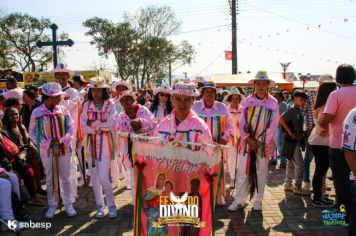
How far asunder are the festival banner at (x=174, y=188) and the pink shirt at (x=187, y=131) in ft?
0.94

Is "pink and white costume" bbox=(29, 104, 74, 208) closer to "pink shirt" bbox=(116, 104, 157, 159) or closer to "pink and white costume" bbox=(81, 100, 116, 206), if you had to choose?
"pink and white costume" bbox=(81, 100, 116, 206)

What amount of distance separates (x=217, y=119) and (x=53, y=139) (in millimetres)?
2437

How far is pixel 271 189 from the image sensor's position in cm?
696

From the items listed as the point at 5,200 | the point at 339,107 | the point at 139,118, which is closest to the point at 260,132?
the point at 339,107

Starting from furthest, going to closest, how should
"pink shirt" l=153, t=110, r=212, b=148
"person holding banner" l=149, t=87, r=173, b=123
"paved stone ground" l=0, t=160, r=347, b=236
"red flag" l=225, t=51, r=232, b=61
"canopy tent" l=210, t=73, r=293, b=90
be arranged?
"red flag" l=225, t=51, r=232, b=61 < "canopy tent" l=210, t=73, r=293, b=90 < "person holding banner" l=149, t=87, r=173, b=123 < "paved stone ground" l=0, t=160, r=347, b=236 < "pink shirt" l=153, t=110, r=212, b=148

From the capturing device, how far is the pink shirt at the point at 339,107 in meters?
4.54

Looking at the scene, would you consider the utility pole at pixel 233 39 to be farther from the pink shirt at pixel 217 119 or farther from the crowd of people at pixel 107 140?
the pink shirt at pixel 217 119

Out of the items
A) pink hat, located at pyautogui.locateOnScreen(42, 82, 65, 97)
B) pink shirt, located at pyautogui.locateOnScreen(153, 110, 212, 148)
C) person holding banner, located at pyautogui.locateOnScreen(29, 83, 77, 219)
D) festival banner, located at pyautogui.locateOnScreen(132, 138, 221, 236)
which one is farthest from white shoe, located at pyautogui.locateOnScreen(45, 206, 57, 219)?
pink shirt, located at pyautogui.locateOnScreen(153, 110, 212, 148)

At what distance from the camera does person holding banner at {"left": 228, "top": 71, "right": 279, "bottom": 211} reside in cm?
560

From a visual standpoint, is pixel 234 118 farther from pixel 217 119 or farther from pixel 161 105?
pixel 217 119

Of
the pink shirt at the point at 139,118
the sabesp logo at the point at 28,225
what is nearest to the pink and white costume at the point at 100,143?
the pink shirt at the point at 139,118

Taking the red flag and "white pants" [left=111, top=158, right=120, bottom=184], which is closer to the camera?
"white pants" [left=111, top=158, right=120, bottom=184]

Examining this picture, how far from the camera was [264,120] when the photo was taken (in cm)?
560

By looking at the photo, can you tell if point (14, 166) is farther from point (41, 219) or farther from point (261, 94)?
point (261, 94)
